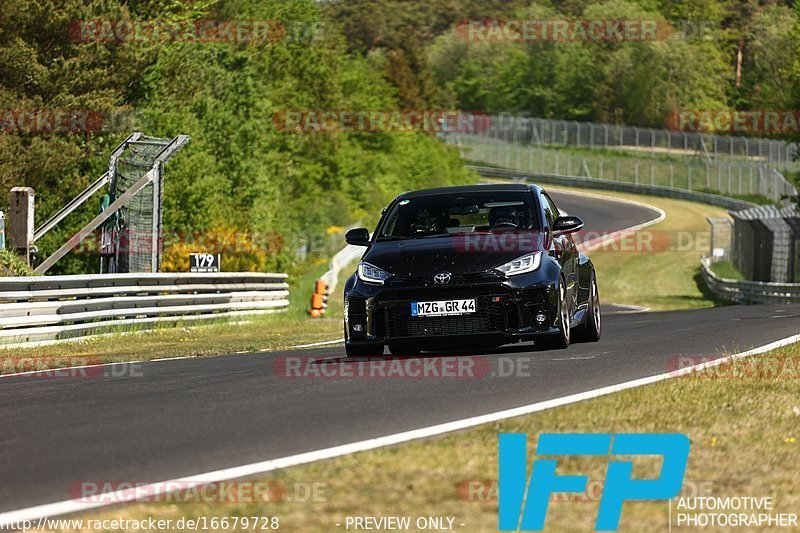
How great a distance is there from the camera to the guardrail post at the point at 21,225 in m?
23.8

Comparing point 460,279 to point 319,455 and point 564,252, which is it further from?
point 319,455

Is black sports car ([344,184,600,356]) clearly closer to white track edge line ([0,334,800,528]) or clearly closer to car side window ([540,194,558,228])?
car side window ([540,194,558,228])

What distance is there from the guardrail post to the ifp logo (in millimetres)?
18187

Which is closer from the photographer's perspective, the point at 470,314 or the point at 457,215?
the point at 470,314

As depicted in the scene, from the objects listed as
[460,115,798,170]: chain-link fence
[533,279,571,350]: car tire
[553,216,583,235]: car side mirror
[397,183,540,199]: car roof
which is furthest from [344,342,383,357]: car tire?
[460,115,798,170]: chain-link fence

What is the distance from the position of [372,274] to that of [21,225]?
12937mm

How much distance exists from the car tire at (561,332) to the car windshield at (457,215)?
2.95ft

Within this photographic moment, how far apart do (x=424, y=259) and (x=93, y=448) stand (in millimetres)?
5848

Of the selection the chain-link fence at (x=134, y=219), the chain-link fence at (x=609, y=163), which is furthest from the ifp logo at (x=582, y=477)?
the chain-link fence at (x=609, y=163)

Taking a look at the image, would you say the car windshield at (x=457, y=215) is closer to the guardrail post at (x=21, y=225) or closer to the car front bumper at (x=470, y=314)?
the car front bumper at (x=470, y=314)

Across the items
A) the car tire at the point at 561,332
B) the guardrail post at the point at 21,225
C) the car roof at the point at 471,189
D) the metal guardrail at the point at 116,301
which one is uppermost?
the car roof at the point at 471,189

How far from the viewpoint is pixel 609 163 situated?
340 feet

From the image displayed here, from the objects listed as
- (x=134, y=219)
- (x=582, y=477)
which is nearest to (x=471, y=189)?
(x=582, y=477)

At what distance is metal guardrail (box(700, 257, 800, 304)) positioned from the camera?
37281 millimetres
